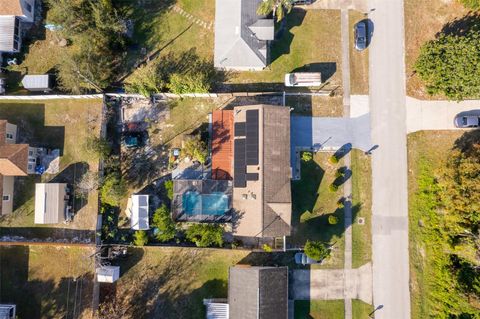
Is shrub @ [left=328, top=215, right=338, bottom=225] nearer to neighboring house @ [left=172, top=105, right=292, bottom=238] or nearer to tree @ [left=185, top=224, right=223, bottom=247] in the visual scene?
neighboring house @ [left=172, top=105, right=292, bottom=238]

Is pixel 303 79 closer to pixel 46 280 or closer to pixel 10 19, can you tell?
pixel 10 19

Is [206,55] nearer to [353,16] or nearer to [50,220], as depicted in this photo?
[353,16]

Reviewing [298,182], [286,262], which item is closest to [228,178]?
[298,182]

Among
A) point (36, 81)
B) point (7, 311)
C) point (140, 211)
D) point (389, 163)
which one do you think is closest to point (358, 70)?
point (389, 163)

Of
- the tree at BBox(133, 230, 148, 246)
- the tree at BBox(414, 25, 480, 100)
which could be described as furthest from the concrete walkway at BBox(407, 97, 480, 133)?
the tree at BBox(133, 230, 148, 246)

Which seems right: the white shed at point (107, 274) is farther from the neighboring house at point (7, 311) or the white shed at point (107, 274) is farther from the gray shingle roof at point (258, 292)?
the gray shingle roof at point (258, 292)

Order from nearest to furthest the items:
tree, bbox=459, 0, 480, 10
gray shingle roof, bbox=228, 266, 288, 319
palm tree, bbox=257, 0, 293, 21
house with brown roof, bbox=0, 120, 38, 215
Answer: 1. gray shingle roof, bbox=228, 266, 288, 319
2. palm tree, bbox=257, 0, 293, 21
3. house with brown roof, bbox=0, 120, 38, 215
4. tree, bbox=459, 0, 480, 10
